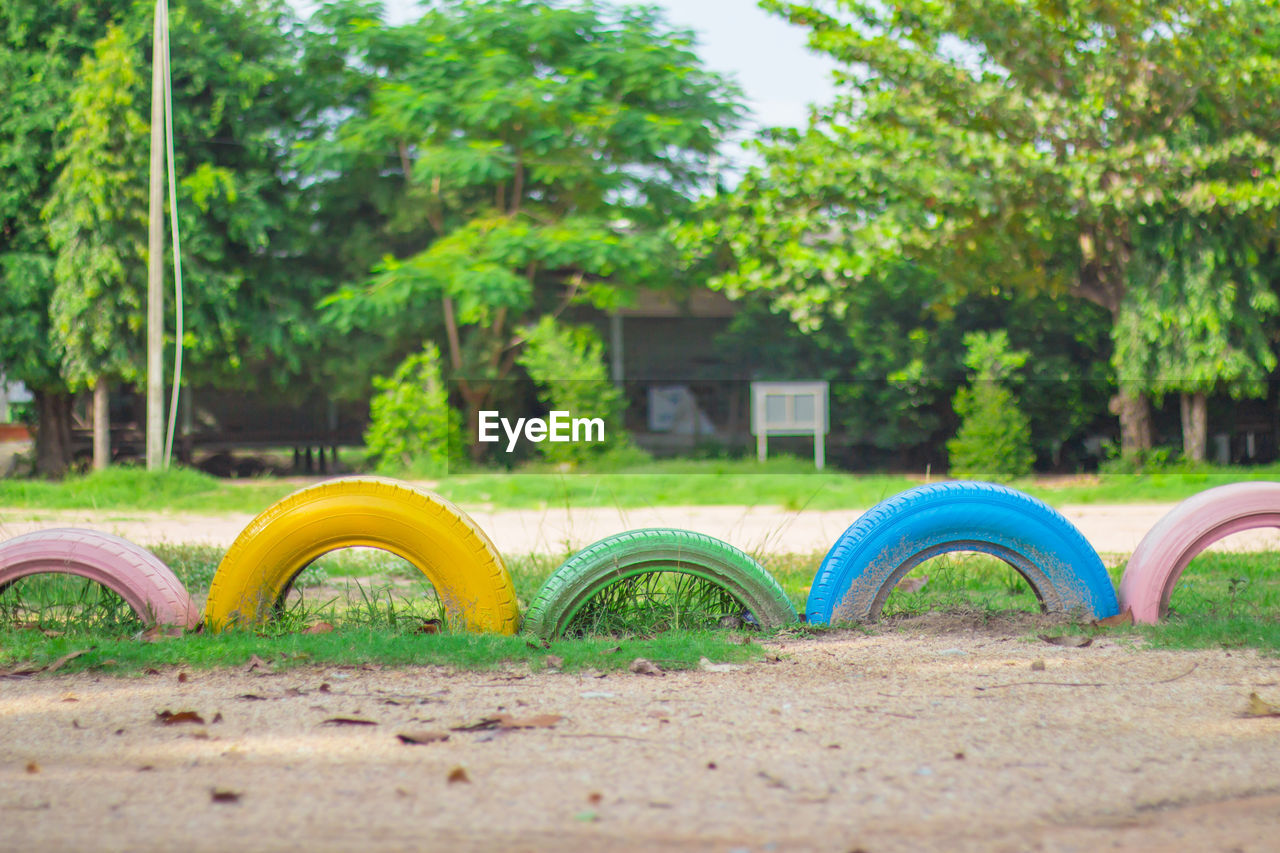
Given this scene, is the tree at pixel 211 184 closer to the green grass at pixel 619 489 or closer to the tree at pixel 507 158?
the tree at pixel 507 158

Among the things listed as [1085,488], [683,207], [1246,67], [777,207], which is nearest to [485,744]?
[1085,488]

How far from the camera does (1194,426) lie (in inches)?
691

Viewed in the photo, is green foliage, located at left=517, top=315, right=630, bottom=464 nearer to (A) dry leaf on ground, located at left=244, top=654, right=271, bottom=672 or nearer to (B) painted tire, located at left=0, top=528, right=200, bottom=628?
(B) painted tire, located at left=0, top=528, right=200, bottom=628

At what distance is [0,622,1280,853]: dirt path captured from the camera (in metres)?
2.88

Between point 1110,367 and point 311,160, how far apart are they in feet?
46.6

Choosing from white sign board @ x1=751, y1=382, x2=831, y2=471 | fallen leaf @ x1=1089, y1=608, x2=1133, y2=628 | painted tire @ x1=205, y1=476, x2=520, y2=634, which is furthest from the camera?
white sign board @ x1=751, y1=382, x2=831, y2=471

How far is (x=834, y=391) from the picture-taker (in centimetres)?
2108

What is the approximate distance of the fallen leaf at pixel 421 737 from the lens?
3592 mm

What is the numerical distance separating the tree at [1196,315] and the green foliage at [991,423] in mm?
1836

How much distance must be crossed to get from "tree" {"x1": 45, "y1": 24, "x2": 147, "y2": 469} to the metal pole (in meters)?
1.12

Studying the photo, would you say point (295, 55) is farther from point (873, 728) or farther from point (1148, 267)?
point (873, 728)

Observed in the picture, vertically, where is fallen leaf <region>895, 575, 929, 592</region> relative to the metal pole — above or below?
below

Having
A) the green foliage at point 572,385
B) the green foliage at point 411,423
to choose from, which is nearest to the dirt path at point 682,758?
the green foliage at point 411,423

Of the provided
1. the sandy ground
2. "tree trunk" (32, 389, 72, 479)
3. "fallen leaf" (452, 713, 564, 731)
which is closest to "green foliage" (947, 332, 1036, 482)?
the sandy ground
